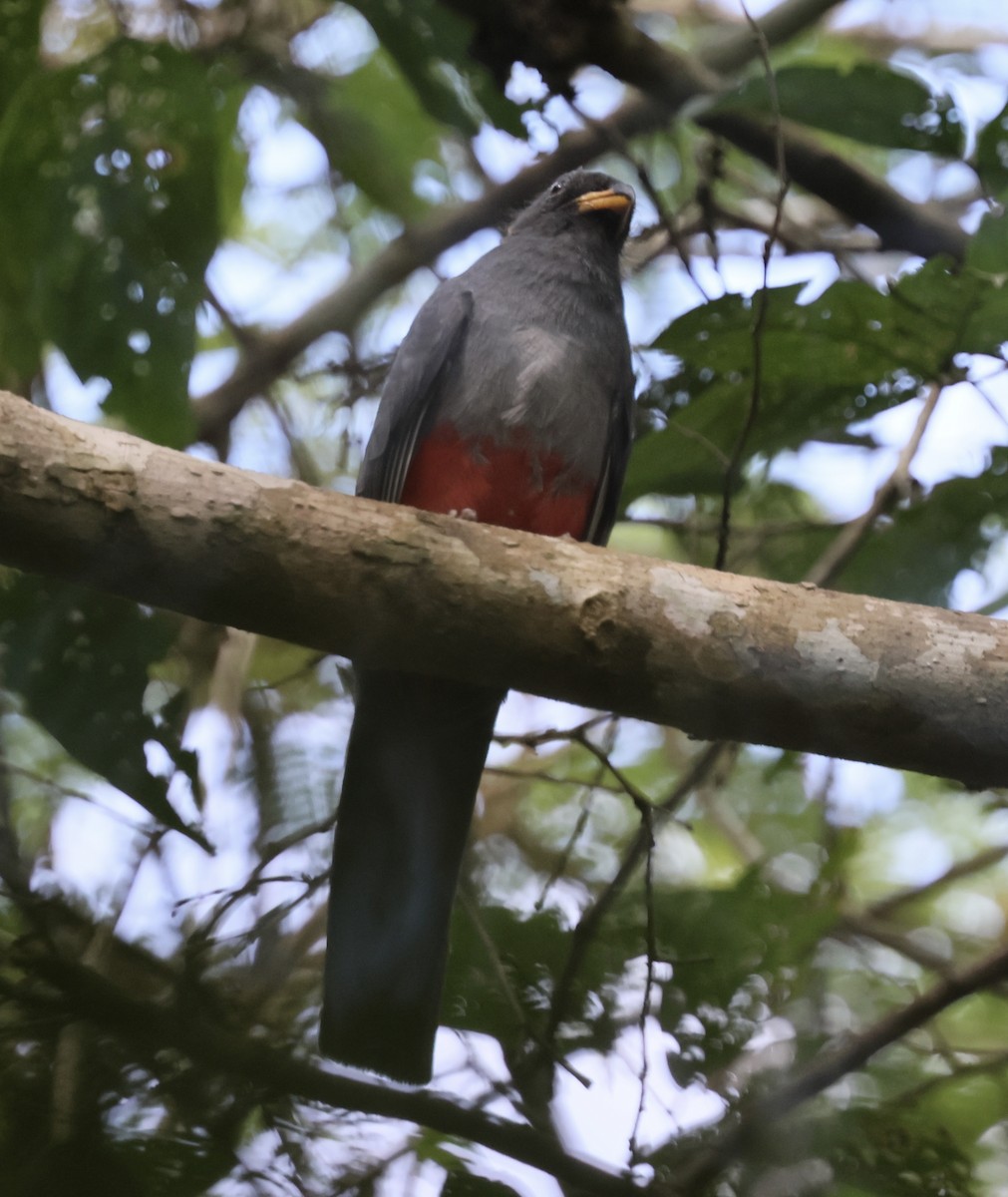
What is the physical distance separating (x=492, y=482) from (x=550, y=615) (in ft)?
3.72

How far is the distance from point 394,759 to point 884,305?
5.61 feet

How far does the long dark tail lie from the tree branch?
670 mm

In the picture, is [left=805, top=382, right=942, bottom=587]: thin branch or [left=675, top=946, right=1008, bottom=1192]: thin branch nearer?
[left=675, top=946, right=1008, bottom=1192]: thin branch

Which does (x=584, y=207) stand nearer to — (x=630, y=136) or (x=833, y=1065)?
(x=630, y=136)

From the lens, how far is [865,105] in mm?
3875

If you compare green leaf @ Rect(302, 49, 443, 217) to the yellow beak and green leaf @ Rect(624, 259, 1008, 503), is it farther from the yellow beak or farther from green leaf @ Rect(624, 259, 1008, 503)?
green leaf @ Rect(624, 259, 1008, 503)

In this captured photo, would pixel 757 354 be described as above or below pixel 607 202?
→ below

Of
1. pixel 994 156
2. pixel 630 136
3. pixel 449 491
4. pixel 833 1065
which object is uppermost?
pixel 630 136

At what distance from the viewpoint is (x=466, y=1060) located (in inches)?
111

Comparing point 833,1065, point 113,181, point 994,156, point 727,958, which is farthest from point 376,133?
point 833,1065

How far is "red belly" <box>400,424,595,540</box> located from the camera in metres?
3.73

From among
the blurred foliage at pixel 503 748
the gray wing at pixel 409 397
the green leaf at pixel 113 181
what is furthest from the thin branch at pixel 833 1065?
the green leaf at pixel 113 181

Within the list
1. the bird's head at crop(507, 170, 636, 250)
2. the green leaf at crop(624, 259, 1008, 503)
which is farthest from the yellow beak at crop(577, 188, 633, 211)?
the green leaf at crop(624, 259, 1008, 503)

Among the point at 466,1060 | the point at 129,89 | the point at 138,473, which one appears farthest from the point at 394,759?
the point at 129,89
